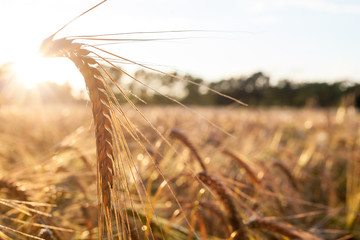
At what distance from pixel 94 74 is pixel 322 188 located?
330 centimetres

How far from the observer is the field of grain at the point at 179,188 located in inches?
39.6

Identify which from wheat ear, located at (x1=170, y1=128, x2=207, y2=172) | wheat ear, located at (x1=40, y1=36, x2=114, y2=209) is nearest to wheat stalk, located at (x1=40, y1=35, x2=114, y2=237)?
wheat ear, located at (x1=40, y1=36, x2=114, y2=209)

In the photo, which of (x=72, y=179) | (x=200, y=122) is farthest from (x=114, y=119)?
(x=200, y=122)

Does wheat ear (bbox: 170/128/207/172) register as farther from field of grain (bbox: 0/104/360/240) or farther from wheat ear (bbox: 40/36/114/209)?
wheat ear (bbox: 40/36/114/209)

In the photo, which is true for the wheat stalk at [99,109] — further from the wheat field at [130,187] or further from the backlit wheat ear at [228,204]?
the backlit wheat ear at [228,204]

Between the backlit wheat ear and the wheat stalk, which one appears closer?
the wheat stalk

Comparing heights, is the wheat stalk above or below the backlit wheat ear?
above

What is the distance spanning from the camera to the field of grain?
3.30ft

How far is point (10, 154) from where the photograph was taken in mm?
2662

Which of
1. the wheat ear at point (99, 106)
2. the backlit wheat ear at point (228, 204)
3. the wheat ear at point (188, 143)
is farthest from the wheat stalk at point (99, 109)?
the wheat ear at point (188, 143)

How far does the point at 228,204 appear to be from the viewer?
104cm

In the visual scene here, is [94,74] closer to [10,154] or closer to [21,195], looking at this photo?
[21,195]

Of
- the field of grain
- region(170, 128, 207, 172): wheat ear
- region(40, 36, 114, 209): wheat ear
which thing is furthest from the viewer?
region(170, 128, 207, 172): wheat ear

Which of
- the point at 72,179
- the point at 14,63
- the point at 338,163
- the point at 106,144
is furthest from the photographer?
the point at 338,163
